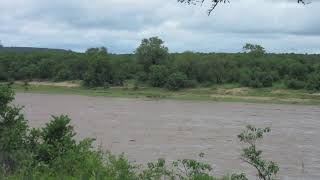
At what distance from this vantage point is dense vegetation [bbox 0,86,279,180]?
24.1 ft

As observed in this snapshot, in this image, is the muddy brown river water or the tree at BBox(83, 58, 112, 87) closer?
the muddy brown river water

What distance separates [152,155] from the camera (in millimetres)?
24547

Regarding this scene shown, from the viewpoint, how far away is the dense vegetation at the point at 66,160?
7.36 m

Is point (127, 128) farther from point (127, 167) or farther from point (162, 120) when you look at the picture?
point (127, 167)

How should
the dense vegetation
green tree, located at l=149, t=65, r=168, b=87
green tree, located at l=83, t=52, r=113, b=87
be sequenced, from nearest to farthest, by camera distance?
1. the dense vegetation
2. green tree, located at l=149, t=65, r=168, b=87
3. green tree, located at l=83, t=52, r=113, b=87

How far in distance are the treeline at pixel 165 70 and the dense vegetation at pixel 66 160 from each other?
60912mm

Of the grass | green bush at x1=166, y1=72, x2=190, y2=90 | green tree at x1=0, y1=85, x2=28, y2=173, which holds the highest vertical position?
green tree at x1=0, y1=85, x2=28, y2=173

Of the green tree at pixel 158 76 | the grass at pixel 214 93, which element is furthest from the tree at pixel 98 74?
the green tree at pixel 158 76

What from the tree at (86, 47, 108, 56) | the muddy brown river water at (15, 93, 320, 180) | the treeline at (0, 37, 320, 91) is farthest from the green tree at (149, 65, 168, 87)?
the tree at (86, 47, 108, 56)

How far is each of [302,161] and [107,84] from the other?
56.1 m

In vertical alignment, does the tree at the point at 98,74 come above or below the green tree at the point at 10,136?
below

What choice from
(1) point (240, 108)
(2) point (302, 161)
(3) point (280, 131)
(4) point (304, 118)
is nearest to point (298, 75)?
(1) point (240, 108)

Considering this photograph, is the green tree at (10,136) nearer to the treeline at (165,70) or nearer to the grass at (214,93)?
the grass at (214,93)

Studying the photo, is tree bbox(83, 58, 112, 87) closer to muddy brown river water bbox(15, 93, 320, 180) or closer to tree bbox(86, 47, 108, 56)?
tree bbox(86, 47, 108, 56)
